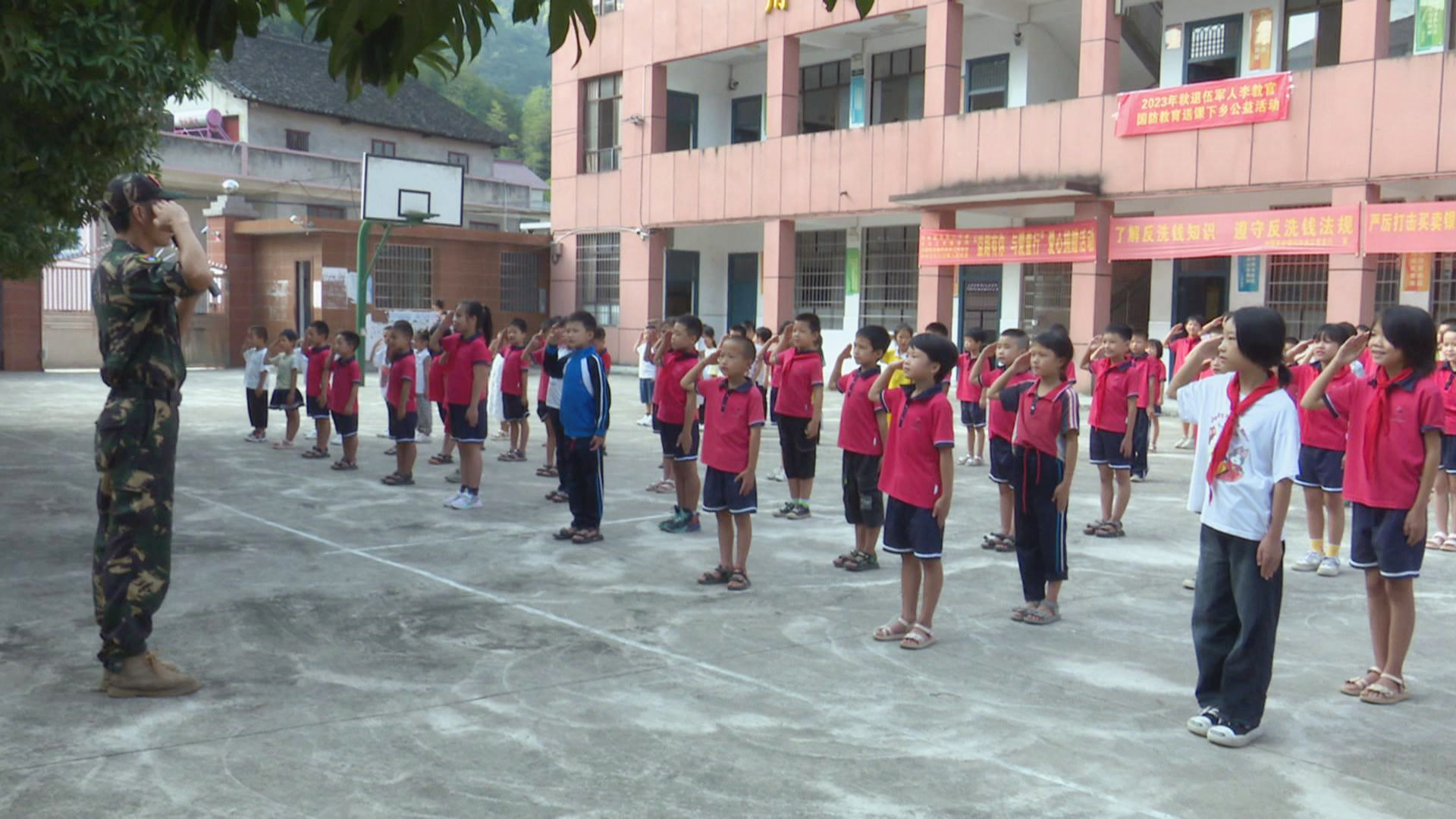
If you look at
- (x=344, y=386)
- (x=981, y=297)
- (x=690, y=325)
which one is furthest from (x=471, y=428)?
(x=981, y=297)

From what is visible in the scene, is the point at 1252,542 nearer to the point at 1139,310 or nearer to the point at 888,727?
the point at 888,727

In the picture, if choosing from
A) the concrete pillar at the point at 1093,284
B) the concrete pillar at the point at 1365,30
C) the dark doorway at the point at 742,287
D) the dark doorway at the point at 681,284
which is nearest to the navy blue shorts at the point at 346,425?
the concrete pillar at the point at 1093,284

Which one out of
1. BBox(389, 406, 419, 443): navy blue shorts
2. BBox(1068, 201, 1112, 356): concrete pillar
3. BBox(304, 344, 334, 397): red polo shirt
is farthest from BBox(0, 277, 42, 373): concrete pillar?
BBox(1068, 201, 1112, 356): concrete pillar

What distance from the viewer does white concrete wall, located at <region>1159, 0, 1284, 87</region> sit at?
18203 millimetres

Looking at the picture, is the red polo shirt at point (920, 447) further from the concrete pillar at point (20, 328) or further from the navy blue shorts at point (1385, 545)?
the concrete pillar at point (20, 328)

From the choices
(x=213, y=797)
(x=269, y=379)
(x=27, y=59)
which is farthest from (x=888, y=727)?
(x=269, y=379)

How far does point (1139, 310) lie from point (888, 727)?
62.7 feet

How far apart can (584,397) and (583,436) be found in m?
0.25

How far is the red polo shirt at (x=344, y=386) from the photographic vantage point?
1141 centimetres

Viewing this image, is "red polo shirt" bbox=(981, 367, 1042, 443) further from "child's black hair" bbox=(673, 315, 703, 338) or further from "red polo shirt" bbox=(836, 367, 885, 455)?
"child's black hair" bbox=(673, 315, 703, 338)

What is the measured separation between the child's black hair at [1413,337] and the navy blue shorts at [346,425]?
8.64 m

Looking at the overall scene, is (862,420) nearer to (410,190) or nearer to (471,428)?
(471,428)

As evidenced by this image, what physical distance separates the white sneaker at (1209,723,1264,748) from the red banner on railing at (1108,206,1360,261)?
1370 cm

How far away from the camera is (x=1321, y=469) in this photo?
7.58 metres
